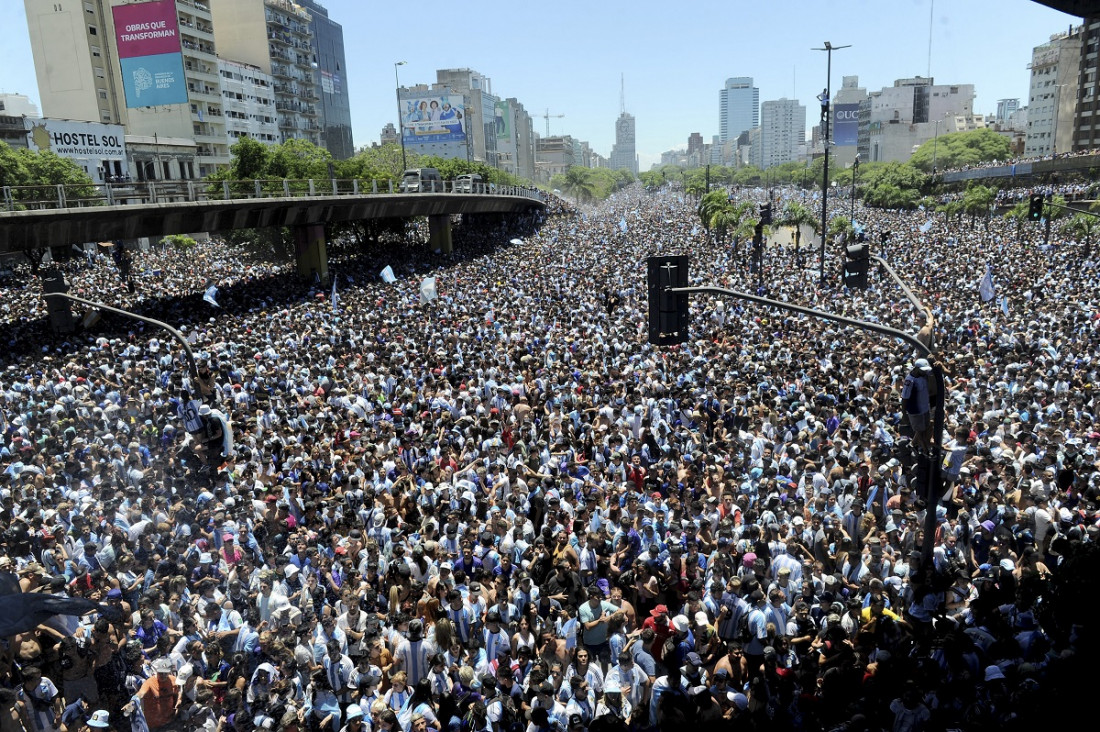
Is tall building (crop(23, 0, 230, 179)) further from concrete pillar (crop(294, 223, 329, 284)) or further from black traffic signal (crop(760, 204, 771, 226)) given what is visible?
black traffic signal (crop(760, 204, 771, 226))

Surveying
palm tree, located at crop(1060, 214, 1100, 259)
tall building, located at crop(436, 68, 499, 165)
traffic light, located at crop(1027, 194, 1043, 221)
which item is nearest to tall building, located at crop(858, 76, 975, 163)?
tall building, located at crop(436, 68, 499, 165)

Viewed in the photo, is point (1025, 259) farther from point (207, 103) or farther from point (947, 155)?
point (947, 155)

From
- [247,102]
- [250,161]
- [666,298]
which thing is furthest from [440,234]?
[247,102]

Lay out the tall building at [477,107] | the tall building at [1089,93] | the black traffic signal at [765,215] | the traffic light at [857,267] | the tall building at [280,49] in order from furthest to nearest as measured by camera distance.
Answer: the tall building at [477,107] < the tall building at [1089,93] < the tall building at [280,49] < the black traffic signal at [765,215] < the traffic light at [857,267]

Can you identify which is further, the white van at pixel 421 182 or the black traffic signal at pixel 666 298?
the white van at pixel 421 182

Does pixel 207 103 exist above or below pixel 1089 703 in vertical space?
above

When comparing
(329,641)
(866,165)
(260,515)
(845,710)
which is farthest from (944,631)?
(866,165)

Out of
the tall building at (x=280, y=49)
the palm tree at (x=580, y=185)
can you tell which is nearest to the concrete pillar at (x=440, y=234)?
the tall building at (x=280, y=49)

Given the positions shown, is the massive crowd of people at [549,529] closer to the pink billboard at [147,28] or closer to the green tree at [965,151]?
the pink billboard at [147,28]
